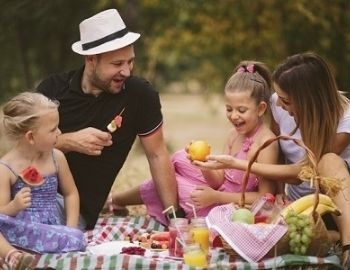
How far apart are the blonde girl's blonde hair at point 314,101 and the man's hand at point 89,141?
1.10 metres

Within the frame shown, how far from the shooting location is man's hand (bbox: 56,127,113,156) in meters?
5.77

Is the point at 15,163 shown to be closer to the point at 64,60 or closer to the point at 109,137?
the point at 109,137

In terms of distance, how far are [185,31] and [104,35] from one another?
325 inches

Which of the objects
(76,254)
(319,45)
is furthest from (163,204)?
(319,45)

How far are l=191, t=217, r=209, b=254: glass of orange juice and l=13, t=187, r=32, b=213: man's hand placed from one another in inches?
35.9

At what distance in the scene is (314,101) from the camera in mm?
5555

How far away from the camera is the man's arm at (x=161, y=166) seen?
625 cm

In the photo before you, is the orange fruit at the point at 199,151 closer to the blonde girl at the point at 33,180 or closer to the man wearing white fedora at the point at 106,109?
the man wearing white fedora at the point at 106,109

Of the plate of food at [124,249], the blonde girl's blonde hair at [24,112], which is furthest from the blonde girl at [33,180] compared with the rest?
the plate of food at [124,249]

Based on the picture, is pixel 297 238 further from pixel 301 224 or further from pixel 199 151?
pixel 199 151

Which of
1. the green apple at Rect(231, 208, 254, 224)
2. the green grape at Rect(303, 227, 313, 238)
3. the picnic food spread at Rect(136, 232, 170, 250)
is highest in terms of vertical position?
the green grape at Rect(303, 227, 313, 238)

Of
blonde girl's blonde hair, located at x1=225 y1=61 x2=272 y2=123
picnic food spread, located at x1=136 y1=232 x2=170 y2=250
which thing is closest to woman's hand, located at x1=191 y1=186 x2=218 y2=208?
picnic food spread, located at x1=136 y1=232 x2=170 y2=250

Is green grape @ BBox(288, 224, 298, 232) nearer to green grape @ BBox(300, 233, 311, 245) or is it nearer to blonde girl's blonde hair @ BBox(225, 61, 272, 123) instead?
green grape @ BBox(300, 233, 311, 245)

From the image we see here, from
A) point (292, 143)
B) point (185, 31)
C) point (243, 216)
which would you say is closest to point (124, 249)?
point (243, 216)
